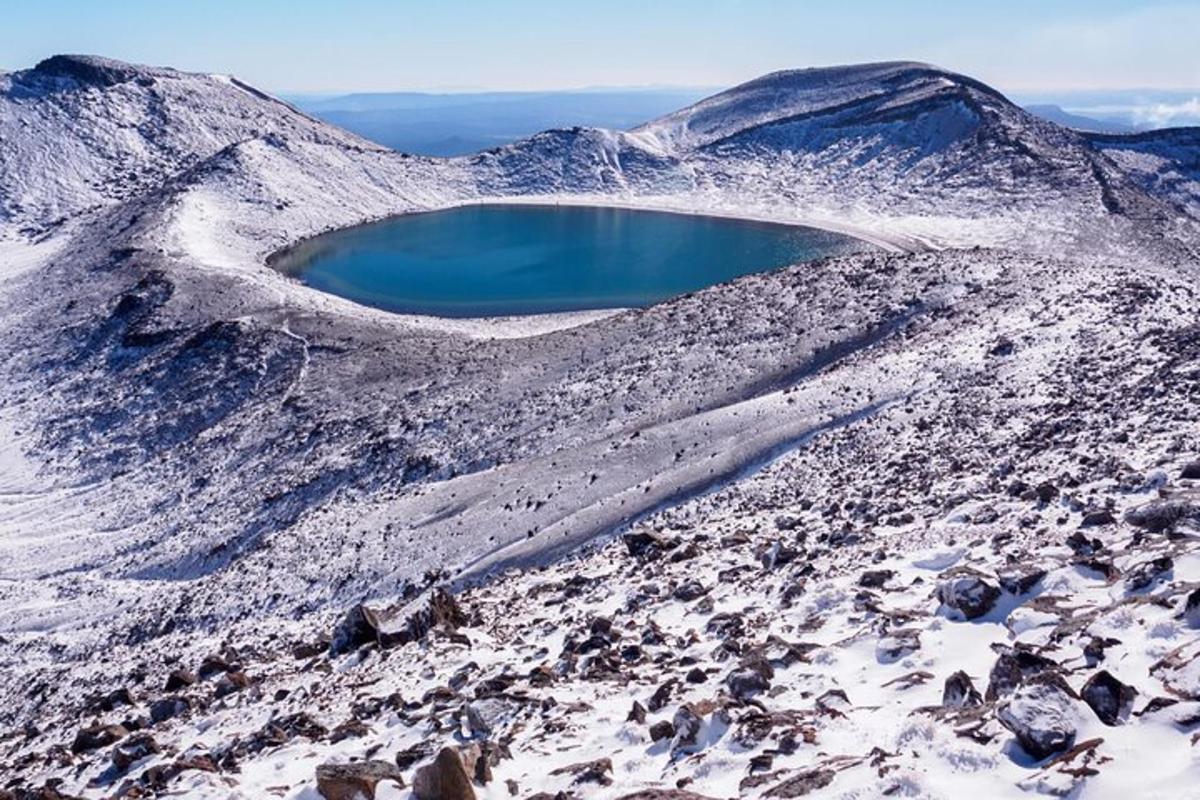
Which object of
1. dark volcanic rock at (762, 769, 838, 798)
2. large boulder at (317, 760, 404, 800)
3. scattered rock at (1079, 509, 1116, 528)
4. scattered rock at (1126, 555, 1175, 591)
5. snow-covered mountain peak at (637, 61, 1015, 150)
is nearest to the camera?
dark volcanic rock at (762, 769, 838, 798)

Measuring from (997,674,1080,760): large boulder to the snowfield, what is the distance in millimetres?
34

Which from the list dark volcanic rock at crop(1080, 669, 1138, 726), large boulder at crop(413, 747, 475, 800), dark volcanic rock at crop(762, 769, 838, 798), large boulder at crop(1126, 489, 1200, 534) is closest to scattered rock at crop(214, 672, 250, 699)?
large boulder at crop(413, 747, 475, 800)

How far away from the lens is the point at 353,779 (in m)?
10.0

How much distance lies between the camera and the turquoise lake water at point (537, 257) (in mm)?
56656

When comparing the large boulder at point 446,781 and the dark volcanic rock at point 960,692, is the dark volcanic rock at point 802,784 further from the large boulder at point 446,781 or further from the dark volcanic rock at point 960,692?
the large boulder at point 446,781

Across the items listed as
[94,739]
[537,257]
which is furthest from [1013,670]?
[537,257]

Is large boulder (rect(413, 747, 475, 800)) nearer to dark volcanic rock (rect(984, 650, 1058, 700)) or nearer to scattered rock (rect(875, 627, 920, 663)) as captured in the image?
scattered rock (rect(875, 627, 920, 663))

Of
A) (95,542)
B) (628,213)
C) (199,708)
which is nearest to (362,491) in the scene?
(95,542)

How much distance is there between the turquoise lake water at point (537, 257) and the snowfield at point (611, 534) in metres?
5.40

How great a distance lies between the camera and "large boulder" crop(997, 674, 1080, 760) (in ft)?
25.0

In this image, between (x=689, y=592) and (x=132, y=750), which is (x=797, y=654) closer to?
(x=689, y=592)

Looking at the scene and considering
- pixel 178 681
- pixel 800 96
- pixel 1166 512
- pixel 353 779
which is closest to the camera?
pixel 353 779

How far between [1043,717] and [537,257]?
62910mm

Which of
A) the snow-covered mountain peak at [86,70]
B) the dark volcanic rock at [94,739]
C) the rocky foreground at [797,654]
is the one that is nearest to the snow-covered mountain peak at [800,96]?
the snow-covered mountain peak at [86,70]
